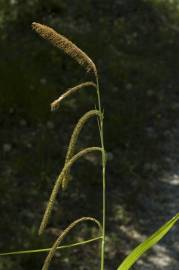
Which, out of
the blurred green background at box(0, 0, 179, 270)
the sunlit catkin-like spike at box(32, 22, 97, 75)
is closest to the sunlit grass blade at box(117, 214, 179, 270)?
the sunlit catkin-like spike at box(32, 22, 97, 75)

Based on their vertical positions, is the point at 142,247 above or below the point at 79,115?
above

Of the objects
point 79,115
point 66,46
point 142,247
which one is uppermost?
point 66,46

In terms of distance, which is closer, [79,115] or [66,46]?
[66,46]

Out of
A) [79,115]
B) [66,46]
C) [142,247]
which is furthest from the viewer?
[79,115]

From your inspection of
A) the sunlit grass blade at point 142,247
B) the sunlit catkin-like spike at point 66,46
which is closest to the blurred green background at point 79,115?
the sunlit grass blade at point 142,247

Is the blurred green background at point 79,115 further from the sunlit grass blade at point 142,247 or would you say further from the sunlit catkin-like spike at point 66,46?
the sunlit catkin-like spike at point 66,46

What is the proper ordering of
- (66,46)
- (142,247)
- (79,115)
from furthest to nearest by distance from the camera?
(79,115), (142,247), (66,46)

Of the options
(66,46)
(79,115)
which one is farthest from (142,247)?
(79,115)

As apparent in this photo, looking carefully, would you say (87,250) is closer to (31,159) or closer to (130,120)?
(31,159)

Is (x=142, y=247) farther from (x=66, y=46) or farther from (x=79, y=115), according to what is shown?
(x=79, y=115)
